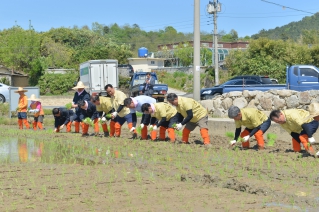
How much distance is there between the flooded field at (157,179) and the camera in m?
6.18

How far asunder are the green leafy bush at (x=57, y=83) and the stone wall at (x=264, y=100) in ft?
72.2

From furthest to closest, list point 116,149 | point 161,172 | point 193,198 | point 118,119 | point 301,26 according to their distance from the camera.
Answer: point 301,26 < point 118,119 < point 116,149 < point 161,172 < point 193,198

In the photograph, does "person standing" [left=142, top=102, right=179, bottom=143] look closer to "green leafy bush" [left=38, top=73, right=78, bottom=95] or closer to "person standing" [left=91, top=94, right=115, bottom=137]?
"person standing" [left=91, top=94, right=115, bottom=137]

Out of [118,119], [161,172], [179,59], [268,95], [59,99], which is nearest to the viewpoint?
[161,172]

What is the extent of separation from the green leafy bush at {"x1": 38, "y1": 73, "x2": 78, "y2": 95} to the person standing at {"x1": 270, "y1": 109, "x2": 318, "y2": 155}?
3229 centimetres

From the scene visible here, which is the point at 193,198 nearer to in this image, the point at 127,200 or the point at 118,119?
the point at 127,200

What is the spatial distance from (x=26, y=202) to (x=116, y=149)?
524 centimetres

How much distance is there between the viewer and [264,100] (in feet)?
→ 64.1

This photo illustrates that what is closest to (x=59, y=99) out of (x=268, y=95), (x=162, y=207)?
(x=268, y=95)

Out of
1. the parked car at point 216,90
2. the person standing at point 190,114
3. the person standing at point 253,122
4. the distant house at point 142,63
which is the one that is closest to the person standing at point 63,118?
the person standing at point 190,114

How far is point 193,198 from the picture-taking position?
21.2ft

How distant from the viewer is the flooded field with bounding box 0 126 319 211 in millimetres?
6184

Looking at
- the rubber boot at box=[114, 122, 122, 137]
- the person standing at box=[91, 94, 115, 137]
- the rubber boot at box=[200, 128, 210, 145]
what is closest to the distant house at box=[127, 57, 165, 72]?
the person standing at box=[91, 94, 115, 137]

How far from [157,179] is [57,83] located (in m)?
34.3
